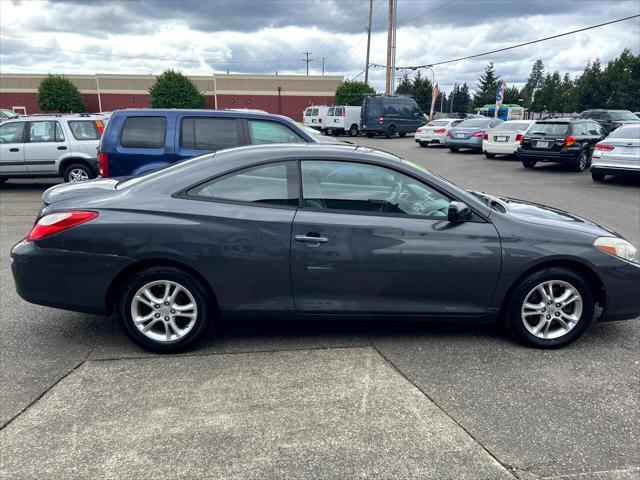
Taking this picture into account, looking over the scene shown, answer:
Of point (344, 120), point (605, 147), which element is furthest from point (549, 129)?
point (344, 120)

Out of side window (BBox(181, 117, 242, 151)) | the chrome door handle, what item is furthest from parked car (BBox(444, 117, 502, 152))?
the chrome door handle

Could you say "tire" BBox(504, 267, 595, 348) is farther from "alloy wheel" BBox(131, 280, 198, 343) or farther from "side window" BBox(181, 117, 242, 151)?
"side window" BBox(181, 117, 242, 151)

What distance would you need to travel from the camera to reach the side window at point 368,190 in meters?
3.90

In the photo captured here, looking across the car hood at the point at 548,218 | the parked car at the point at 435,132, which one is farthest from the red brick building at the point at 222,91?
the car hood at the point at 548,218

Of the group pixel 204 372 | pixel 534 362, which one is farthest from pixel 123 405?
pixel 534 362

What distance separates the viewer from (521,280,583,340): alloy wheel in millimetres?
3973

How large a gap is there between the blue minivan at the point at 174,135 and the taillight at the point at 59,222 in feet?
10.9

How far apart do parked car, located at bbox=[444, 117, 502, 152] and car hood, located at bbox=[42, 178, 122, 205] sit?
65.0 feet

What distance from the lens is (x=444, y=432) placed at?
9.62 feet

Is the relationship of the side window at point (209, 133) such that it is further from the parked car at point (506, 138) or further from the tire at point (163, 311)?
the parked car at point (506, 138)

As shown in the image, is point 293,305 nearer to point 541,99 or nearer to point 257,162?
point 257,162

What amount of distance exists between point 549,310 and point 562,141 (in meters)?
13.7

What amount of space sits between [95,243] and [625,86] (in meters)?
57.2

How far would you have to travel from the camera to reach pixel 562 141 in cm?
1591
